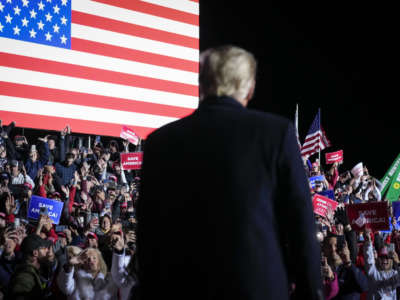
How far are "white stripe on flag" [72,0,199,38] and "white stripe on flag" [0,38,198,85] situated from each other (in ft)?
2.41

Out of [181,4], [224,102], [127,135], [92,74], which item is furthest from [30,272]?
[181,4]

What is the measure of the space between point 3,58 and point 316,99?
13.2m

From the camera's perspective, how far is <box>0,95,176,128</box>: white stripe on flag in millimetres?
7820

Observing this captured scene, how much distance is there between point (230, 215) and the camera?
1.13 meters

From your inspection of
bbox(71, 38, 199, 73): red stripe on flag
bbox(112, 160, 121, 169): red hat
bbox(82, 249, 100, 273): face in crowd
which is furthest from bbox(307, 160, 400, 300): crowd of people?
bbox(71, 38, 199, 73): red stripe on flag

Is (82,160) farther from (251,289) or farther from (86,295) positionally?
(251,289)

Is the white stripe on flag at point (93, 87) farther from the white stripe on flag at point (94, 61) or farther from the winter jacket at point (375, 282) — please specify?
the winter jacket at point (375, 282)

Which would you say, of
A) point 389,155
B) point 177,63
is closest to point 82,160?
point 177,63

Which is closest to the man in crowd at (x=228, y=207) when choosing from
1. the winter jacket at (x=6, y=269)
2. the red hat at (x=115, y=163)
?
the winter jacket at (x=6, y=269)

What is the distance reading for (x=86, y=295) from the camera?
12.7ft

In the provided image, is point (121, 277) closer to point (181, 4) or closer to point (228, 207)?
point (228, 207)

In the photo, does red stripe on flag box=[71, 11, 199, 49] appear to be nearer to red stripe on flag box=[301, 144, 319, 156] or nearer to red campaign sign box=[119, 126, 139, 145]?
red campaign sign box=[119, 126, 139, 145]

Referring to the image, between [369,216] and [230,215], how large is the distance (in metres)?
4.83

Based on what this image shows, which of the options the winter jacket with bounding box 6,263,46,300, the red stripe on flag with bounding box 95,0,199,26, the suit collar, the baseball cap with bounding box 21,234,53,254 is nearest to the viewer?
the suit collar
